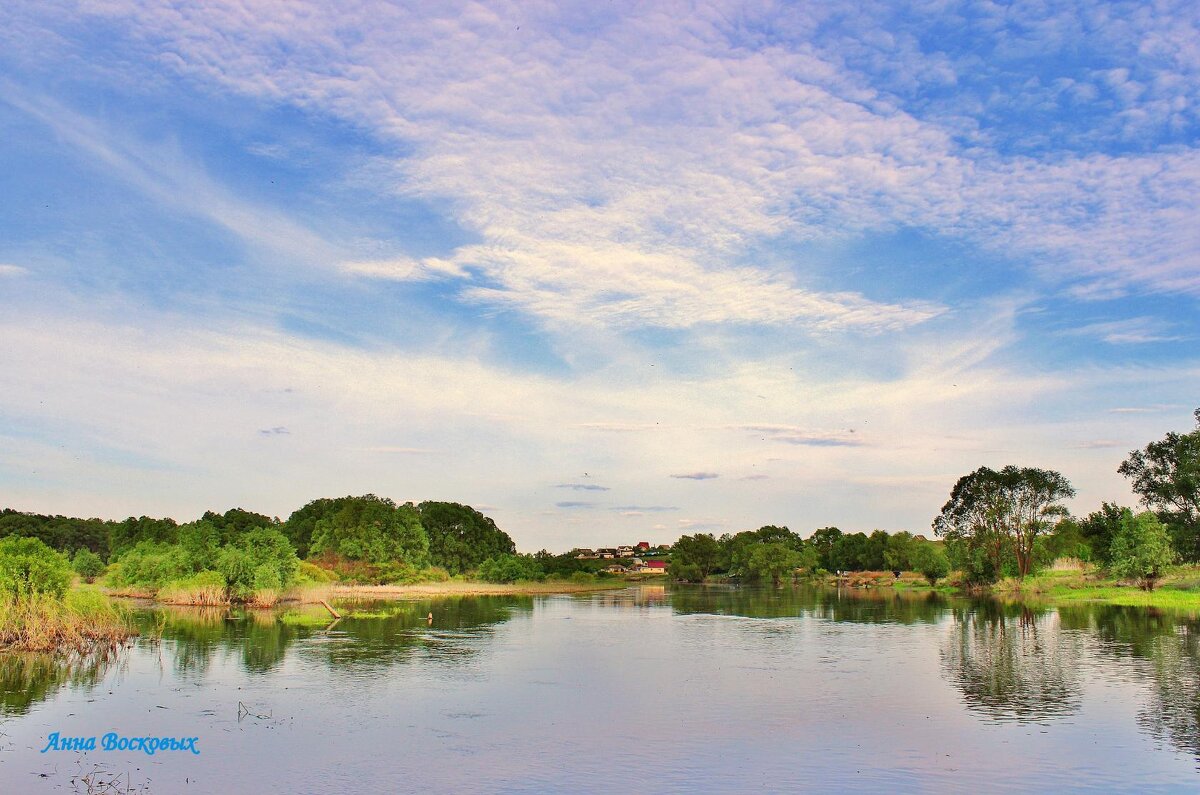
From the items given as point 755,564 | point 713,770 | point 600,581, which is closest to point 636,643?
point 713,770

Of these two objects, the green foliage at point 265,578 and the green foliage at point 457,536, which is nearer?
the green foliage at point 265,578

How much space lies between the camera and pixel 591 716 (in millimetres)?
29203

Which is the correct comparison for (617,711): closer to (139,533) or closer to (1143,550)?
(1143,550)

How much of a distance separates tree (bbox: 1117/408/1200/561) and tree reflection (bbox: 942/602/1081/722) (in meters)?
32.3

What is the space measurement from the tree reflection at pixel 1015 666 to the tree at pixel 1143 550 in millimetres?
25789

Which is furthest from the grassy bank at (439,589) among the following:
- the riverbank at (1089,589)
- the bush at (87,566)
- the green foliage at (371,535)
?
the riverbank at (1089,589)

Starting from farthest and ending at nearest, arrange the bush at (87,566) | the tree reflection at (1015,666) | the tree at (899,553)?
the tree at (899,553) → the bush at (87,566) → the tree reflection at (1015,666)

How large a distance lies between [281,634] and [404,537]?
80.9m

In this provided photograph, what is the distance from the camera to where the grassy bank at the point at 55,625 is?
37375mm

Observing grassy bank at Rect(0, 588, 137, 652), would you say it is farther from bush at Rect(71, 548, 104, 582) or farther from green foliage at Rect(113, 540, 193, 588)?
bush at Rect(71, 548, 104, 582)

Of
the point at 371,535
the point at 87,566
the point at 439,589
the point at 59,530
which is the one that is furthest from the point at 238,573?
the point at 59,530

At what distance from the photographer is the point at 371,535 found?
12331 cm

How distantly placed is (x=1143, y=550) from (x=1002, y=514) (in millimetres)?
26893

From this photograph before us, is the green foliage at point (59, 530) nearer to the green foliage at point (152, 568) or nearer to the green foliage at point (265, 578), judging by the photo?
the green foliage at point (152, 568)
